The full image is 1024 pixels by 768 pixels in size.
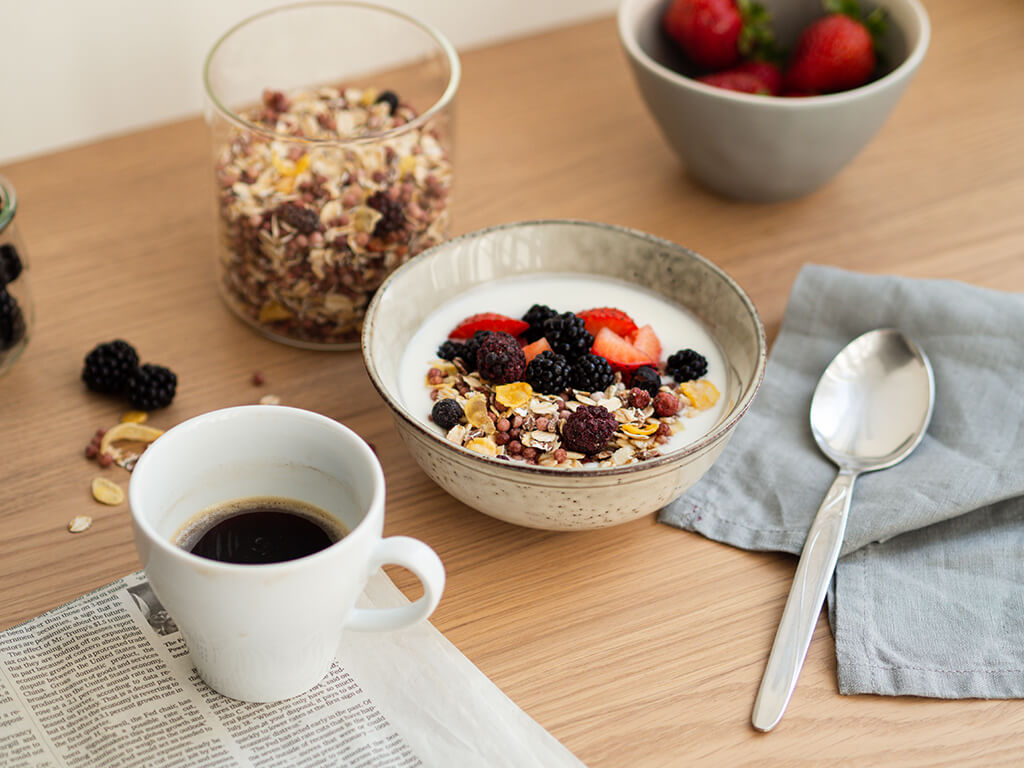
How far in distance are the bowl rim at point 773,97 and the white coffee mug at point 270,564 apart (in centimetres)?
61

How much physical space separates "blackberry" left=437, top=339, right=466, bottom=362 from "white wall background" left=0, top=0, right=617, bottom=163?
0.61 m

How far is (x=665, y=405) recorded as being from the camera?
0.83 meters

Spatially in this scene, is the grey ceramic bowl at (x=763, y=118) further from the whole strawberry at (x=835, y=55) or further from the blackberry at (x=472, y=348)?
the blackberry at (x=472, y=348)

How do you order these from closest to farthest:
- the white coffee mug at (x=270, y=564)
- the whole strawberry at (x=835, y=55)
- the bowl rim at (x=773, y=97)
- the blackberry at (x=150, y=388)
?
1. the white coffee mug at (x=270, y=564)
2. the blackberry at (x=150, y=388)
3. the bowl rim at (x=773, y=97)
4. the whole strawberry at (x=835, y=55)

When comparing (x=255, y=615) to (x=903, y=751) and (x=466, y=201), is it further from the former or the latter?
(x=466, y=201)

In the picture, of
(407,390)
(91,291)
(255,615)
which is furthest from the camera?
(91,291)

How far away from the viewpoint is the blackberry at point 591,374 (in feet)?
2.73

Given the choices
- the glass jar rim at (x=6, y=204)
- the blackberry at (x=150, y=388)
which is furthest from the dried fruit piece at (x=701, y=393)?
the glass jar rim at (x=6, y=204)

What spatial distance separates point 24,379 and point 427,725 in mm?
532

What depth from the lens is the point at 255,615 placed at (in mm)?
604

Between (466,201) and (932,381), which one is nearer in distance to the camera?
(932,381)

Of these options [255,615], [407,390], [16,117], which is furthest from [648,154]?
[255,615]

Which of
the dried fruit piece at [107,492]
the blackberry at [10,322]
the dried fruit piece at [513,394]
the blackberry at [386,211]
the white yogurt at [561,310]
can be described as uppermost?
Answer: the blackberry at [386,211]

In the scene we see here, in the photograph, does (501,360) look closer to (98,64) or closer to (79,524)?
(79,524)
